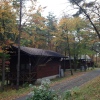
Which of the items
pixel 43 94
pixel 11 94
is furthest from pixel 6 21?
pixel 43 94

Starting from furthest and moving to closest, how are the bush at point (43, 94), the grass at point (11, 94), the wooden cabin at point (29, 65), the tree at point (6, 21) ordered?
the wooden cabin at point (29, 65), the tree at point (6, 21), the grass at point (11, 94), the bush at point (43, 94)

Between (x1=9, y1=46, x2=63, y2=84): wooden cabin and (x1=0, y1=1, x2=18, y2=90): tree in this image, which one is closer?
(x1=0, y1=1, x2=18, y2=90): tree

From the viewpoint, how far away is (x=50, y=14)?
48.5m

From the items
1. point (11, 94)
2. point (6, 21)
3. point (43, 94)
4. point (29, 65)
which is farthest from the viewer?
point (29, 65)

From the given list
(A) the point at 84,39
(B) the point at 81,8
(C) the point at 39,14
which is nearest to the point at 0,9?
(C) the point at 39,14

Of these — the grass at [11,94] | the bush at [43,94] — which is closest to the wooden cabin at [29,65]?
the grass at [11,94]

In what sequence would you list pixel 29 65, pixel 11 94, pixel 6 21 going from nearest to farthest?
pixel 11 94, pixel 6 21, pixel 29 65

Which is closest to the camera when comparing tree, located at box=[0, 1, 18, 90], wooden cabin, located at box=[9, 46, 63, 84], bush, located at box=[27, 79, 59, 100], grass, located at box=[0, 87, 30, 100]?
bush, located at box=[27, 79, 59, 100]

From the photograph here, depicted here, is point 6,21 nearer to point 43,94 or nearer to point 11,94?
point 11,94

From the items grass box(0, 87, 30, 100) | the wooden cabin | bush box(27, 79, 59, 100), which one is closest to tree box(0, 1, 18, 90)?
grass box(0, 87, 30, 100)

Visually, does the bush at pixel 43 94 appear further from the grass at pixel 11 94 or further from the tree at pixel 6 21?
the tree at pixel 6 21

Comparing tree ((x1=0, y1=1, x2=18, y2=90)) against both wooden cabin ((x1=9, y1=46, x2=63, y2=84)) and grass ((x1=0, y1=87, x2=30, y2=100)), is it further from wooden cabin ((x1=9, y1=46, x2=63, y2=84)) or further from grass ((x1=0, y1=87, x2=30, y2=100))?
wooden cabin ((x1=9, y1=46, x2=63, y2=84))

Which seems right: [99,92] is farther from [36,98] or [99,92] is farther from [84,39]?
[84,39]

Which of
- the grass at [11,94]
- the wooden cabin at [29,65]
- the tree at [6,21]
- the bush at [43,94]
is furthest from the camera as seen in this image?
the wooden cabin at [29,65]
